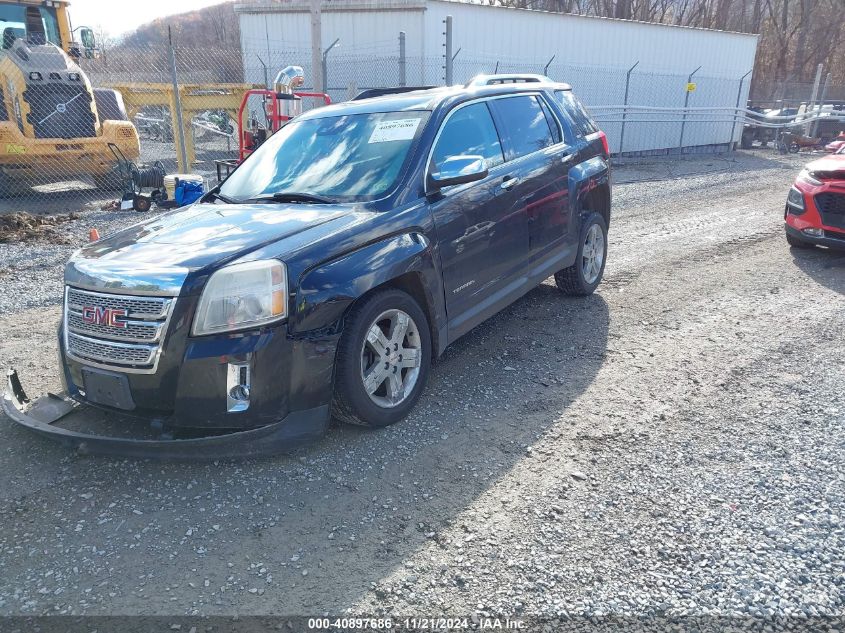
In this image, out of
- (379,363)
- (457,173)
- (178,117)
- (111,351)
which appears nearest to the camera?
(111,351)

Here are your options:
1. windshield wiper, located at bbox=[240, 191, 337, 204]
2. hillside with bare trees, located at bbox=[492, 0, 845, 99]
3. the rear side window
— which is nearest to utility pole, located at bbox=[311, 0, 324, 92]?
the rear side window

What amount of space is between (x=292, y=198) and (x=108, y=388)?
162 centimetres

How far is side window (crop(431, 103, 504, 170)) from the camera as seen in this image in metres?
4.32

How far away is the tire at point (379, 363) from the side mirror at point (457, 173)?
30.6 inches

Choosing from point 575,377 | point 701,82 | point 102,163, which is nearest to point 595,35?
point 701,82

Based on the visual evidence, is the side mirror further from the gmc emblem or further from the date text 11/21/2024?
the date text 11/21/2024

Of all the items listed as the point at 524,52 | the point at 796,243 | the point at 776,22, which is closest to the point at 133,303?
the point at 796,243

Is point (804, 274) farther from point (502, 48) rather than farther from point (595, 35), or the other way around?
point (595, 35)

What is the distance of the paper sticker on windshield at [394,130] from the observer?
14.0 feet

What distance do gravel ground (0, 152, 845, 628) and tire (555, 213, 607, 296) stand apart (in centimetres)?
89

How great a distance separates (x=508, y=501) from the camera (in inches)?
125

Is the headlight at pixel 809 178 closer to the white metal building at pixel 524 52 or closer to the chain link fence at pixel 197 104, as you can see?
the chain link fence at pixel 197 104

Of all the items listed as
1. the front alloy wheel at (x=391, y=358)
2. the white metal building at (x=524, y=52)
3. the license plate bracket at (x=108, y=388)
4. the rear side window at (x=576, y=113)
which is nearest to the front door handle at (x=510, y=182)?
the front alloy wheel at (x=391, y=358)

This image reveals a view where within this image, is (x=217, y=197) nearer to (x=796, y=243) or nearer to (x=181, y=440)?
(x=181, y=440)
